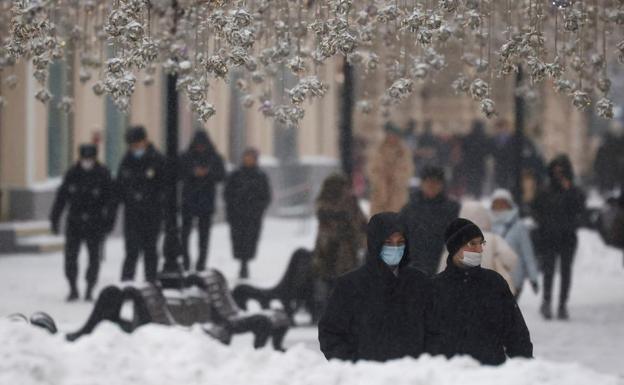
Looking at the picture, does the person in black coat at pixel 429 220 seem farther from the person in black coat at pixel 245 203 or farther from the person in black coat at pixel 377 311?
the person in black coat at pixel 245 203

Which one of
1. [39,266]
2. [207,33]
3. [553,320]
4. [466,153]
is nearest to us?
[207,33]

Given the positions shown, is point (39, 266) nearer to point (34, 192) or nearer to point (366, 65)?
point (34, 192)

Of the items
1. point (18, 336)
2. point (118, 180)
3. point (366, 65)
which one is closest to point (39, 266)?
point (118, 180)

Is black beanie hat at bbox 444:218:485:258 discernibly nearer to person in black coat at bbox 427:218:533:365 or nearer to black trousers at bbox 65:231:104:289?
person in black coat at bbox 427:218:533:365

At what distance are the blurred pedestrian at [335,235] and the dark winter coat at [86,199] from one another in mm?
3287

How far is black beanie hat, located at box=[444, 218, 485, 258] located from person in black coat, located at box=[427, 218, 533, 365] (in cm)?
18

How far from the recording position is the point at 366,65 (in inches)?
464

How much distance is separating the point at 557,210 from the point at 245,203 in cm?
446

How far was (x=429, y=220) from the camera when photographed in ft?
44.5

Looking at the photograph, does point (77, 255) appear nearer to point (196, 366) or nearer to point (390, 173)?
point (390, 173)

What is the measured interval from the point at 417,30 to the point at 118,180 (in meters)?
8.05

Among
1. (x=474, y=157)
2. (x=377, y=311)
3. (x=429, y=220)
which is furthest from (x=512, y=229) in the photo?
(x=474, y=157)

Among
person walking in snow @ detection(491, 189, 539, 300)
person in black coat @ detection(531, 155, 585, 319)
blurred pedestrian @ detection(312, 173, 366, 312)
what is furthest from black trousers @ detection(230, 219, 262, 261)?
person walking in snow @ detection(491, 189, 539, 300)

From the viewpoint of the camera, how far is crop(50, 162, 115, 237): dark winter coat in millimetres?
17422
